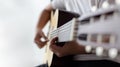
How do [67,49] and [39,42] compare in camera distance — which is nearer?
[67,49]

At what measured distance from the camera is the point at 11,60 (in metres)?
1.70

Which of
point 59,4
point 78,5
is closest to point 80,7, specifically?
point 78,5

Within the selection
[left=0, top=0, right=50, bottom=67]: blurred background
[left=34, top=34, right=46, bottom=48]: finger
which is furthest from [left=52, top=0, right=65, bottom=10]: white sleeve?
[left=0, top=0, right=50, bottom=67]: blurred background

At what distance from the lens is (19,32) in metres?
1.75

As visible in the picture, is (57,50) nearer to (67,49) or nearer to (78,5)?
(67,49)

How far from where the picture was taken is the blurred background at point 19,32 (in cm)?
171

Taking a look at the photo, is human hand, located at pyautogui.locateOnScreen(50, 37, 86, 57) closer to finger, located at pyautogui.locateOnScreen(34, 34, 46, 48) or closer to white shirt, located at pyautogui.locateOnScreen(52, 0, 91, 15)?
white shirt, located at pyautogui.locateOnScreen(52, 0, 91, 15)

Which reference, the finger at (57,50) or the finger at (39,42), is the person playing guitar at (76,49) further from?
the finger at (39,42)

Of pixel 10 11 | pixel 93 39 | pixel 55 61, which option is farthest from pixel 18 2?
pixel 93 39

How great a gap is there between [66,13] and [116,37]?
564 millimetres

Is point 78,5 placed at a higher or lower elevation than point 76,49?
higher

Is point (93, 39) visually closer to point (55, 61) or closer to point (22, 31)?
point (55, 61)

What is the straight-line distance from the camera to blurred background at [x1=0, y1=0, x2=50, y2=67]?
5.60 ft

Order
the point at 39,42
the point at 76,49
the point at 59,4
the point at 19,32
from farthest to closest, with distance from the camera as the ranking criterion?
the point at 19,32
the point at 39,42
the point at 59,4
the point at 76,49
